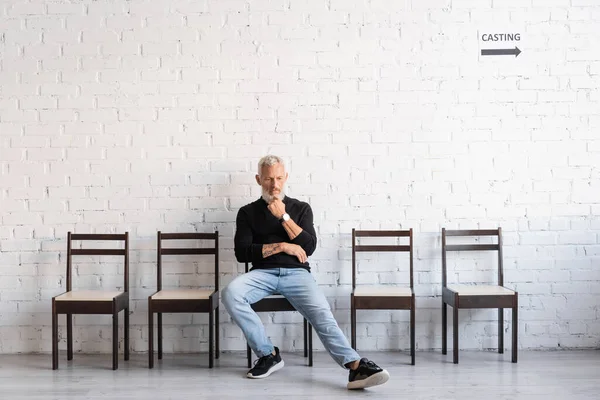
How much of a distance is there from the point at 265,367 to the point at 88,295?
1283 millimetres

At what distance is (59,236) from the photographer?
4.64 m

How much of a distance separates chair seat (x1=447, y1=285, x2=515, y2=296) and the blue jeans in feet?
2.90

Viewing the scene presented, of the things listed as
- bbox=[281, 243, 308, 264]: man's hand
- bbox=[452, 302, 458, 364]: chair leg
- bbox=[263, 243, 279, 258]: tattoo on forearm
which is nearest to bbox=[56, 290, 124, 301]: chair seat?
bbox=[263, 243, 279, 258]: tattoo on forearm

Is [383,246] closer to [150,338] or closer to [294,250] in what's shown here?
[294,250]

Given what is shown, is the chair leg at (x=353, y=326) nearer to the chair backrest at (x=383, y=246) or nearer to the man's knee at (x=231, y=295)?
the chair backrest at (x=383, y=246)

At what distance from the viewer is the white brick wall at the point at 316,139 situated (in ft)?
15.1

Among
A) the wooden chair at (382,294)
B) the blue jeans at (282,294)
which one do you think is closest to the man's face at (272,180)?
the blue jeans at (282,294)

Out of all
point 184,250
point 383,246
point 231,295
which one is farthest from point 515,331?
point 184,250

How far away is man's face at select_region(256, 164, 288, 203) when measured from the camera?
4.21m

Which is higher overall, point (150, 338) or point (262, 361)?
point (150, 338)

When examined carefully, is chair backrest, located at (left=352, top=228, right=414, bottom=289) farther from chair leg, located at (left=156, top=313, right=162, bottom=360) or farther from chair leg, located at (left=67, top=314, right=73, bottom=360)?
chair leg, located at (left=67, top=314, right=73, bottom=360)

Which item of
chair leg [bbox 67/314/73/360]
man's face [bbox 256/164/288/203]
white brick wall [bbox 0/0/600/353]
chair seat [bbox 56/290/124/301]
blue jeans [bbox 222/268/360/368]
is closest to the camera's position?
blue jeans [bbox 222/268/360/368]

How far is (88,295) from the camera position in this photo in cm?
422

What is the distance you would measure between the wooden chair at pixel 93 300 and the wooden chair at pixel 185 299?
0.22 meters
